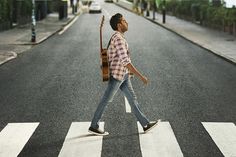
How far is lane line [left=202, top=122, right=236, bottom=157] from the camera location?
7.20m

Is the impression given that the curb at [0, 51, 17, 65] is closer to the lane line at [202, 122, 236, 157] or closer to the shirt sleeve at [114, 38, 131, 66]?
the lane line at [202, 122, 236, 157]

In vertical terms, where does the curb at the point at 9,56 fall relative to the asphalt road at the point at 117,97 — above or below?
above

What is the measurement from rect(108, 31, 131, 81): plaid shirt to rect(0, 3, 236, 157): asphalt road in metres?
1.08

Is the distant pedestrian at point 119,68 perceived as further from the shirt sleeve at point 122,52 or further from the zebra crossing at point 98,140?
the zebra crossing at point 98,140

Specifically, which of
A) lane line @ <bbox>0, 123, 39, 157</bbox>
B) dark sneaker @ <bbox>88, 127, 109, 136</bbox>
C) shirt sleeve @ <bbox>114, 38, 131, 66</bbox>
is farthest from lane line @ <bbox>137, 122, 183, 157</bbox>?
lane line @ <bbox>0, 123, 39, 157</bbox>

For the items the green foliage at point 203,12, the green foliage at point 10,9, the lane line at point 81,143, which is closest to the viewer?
the lane line at point 81,143

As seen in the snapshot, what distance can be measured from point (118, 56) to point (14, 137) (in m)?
2.19

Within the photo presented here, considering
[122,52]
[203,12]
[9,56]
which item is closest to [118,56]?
[122,52]

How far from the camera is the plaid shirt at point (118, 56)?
7.38m

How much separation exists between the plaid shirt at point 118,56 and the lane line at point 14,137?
1793 mm

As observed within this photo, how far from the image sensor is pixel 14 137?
7.88 m

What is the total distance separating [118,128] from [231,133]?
1.93 m

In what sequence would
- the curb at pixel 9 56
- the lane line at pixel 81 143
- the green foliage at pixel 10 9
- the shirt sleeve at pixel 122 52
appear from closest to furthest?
the lane line at pixel 81 143 < the shirt sleeve at pixel 122 52 < the curb at pixel 9 56 < the green foliage at pixel 10 9

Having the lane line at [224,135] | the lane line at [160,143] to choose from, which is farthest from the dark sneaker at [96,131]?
the lane line at [224,135]
